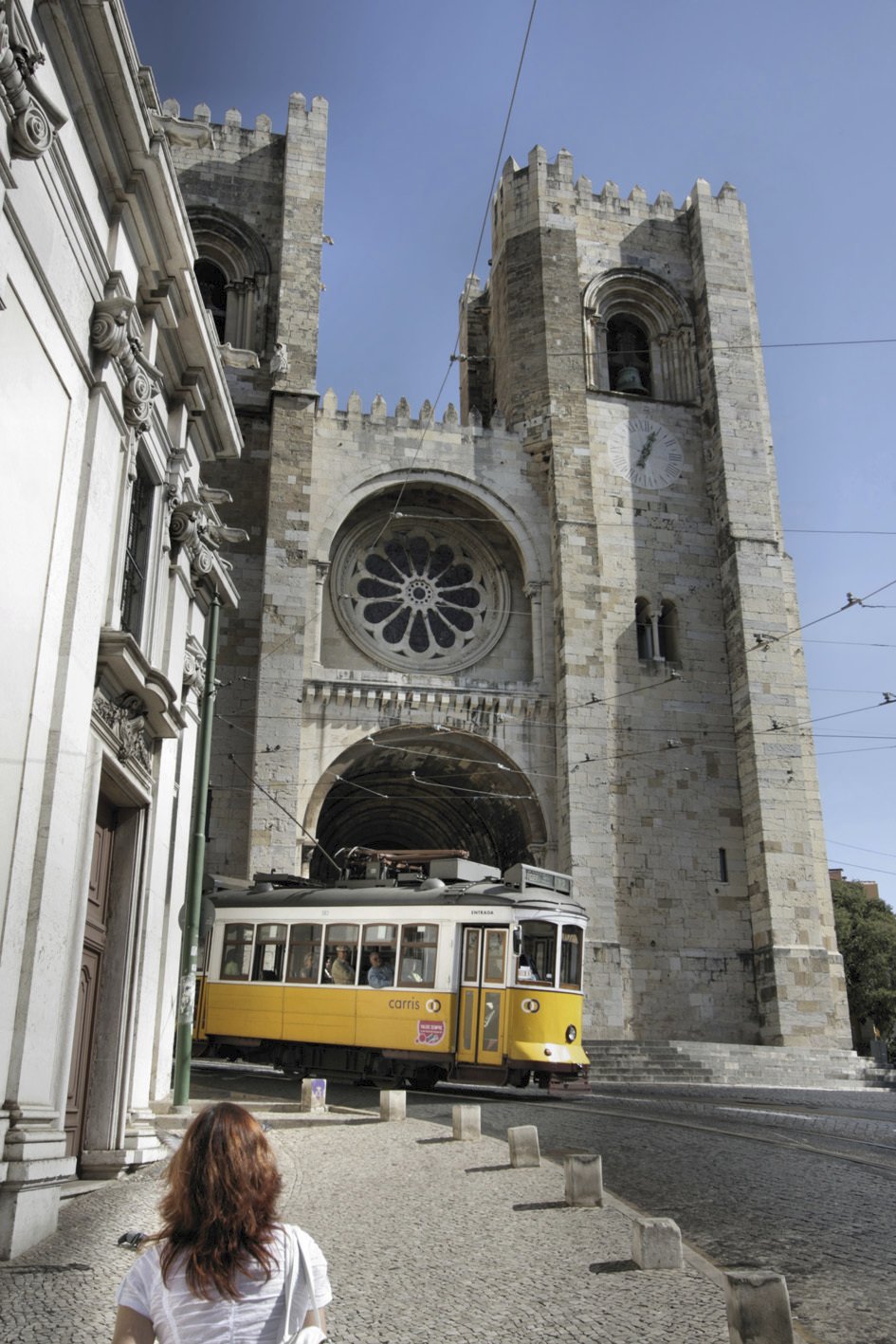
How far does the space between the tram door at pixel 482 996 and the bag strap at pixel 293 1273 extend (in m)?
11.6

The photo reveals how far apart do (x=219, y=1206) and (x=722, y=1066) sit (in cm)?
1801

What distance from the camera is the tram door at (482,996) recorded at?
13523 mm

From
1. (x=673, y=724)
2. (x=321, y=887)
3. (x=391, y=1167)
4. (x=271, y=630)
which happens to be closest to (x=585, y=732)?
(x=673, y=724)

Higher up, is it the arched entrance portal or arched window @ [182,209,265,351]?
arched window @ [182,209,265,351]

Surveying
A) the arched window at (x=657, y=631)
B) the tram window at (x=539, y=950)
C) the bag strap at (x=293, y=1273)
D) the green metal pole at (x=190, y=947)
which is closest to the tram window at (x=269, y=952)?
the tram window at (x=539, y=950)

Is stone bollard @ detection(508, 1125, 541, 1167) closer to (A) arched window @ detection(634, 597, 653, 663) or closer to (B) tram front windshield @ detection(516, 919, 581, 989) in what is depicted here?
(B) tram front windshield @ detection(516, 919, 581, 989)

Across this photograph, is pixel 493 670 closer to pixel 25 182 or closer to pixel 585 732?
pixel 585 732

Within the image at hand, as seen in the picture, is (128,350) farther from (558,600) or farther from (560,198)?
(560,198)

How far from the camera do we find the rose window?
24.5 meters

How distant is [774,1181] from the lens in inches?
297

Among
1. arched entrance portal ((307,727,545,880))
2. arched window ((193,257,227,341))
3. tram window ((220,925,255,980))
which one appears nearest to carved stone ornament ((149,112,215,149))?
tram window ((220,925,255,980))

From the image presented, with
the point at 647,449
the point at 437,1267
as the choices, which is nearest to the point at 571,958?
the point at 437,1267

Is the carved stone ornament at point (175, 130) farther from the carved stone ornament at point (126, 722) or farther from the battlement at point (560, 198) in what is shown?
the battlement at point (560, 198)

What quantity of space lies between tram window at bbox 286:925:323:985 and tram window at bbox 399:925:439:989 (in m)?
1.30
